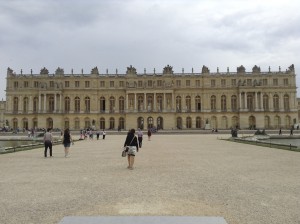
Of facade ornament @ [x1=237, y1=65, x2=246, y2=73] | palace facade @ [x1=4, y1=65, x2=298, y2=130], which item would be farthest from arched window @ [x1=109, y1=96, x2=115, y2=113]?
facade ornament @ [x1=237, y1=65, x2=246, y2=73]

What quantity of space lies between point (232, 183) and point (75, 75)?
7480cm

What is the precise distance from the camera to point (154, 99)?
79.5 meters

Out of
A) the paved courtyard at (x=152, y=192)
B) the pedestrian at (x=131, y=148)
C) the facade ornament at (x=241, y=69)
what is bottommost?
the paved courtyard at (x=152, y=192)

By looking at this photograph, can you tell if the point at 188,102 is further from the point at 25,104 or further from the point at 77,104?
the point at 25,104

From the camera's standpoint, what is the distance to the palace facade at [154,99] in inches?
3120

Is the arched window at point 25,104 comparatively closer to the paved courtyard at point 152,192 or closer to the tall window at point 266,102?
the tall window at point 266,102

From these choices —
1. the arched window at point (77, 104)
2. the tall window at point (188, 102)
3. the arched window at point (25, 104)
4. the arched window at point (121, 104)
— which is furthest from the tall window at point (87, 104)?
the tall window at point (188, 102)

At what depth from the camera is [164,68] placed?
81.5 meters

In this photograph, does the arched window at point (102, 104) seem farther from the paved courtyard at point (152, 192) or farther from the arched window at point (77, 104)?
the paved courtyard at point (152, 192)

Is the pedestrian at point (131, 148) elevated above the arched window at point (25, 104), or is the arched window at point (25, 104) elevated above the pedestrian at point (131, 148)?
the arched window at point (25, 104)

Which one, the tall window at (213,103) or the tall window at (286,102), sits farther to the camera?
the tall window at (213,103)

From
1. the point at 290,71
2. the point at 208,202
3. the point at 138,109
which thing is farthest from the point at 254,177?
the point at 290,71

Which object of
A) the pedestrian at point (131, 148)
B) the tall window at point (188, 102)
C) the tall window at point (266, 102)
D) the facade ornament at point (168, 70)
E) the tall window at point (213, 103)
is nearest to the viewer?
the pedestrian at point (131, 148)

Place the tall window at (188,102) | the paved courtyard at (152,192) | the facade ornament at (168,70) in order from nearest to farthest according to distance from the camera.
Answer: the paved courtyard at (152,192) → the tall window at (188,102) → the facade ornament at (168,70)
